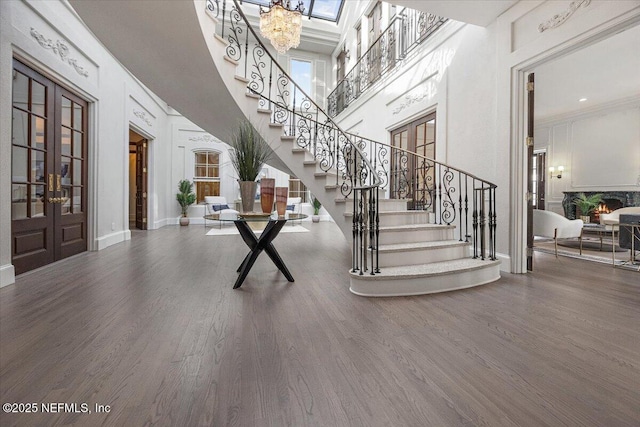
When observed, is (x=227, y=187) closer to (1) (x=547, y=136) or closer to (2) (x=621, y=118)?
(1) (x=547, y=136)

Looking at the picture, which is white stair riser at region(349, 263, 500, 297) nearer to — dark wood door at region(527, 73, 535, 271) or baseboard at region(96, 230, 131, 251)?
dark wood door at region(527, 73, 535, 271)

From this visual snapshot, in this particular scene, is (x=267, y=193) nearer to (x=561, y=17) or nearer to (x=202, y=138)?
(x=561, y=17)

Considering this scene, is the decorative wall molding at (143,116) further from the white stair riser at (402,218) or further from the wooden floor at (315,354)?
the white stair riser at (402,218)

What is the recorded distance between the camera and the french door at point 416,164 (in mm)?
5512

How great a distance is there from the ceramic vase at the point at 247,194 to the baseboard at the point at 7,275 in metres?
2.41

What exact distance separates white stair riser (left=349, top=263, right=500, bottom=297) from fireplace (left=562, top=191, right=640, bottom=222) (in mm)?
7695

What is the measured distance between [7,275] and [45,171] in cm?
148

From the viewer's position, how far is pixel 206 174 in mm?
10625

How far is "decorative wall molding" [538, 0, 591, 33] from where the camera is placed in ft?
9.67

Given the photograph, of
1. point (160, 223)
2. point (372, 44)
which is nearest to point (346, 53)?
point (372, 44)

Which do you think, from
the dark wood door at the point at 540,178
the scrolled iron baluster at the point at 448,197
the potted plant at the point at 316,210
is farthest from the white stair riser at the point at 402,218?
the dark wood door at the point at 540,178

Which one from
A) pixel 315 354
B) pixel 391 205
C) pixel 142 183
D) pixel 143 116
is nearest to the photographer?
pixel 315 354

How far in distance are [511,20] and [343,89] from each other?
6701mm

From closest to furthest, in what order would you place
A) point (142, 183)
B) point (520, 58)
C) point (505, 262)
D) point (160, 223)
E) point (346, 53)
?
1. point (520, 58)
2. point (505, 262)
3. point (142, 183)
4. point (160, 223)
5. point (346, 53)
